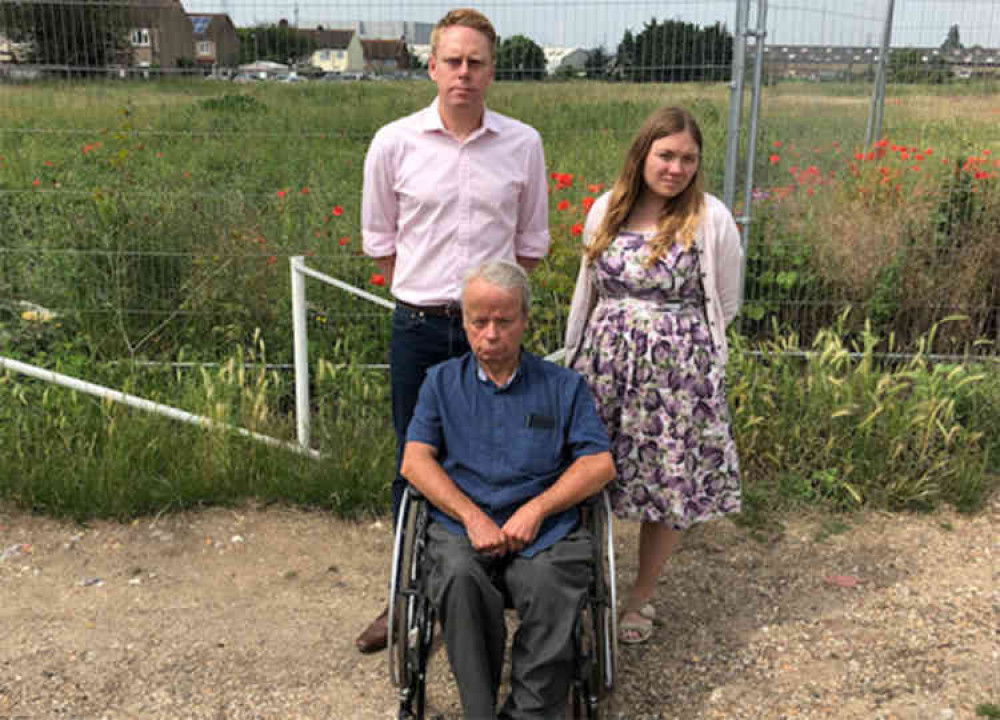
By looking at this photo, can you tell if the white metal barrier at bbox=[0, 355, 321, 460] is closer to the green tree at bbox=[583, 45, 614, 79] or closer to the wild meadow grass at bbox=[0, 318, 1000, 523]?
the wild meadow grass at bbox=[0, 318, 1000, 523]

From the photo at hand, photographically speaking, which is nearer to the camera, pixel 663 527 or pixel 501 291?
pixel 501 291

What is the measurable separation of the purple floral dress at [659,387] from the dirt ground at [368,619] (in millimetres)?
579

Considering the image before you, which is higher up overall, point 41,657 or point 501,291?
point 501,291

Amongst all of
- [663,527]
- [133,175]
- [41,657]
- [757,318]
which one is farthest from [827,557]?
[133,175]

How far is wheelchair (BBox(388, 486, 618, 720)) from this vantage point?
2.57 meters

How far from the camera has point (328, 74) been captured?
4.55m

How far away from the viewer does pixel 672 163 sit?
288 cm

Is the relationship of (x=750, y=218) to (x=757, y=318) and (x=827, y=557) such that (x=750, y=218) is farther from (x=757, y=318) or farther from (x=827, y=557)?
(x=827, y=557)

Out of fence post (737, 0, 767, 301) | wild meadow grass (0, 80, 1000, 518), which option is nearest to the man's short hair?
wild meadow grass (0, 80, 1000, 518)

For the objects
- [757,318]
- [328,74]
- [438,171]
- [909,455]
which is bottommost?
[909,455]

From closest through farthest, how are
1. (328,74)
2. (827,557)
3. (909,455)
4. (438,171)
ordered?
(438,171) → (827,557) → (909,455) → (328,74)

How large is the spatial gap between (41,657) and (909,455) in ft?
11.6

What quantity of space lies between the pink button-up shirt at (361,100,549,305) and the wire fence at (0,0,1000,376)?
138 centimetres

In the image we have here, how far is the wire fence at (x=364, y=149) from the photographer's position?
178 inches
